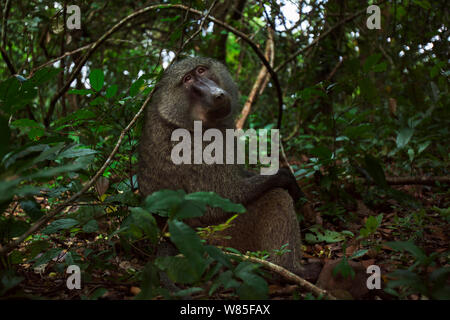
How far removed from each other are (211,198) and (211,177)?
176 centimetres

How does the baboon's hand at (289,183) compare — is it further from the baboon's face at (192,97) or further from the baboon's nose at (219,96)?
the baboon's nose at (219,96)

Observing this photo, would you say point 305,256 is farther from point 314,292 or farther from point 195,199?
point 195,199

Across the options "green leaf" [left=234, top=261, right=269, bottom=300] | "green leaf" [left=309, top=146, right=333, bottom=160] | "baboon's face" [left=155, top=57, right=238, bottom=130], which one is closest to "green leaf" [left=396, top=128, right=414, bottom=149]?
"green leaf" [left=309, top=146, right=333, bottom=160]

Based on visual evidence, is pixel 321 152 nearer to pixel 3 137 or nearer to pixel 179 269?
pixel 179 269

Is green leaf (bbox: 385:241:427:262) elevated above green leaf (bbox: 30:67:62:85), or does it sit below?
below

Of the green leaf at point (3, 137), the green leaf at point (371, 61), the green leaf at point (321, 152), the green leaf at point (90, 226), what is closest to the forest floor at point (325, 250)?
the green leaf at point (90, 226)

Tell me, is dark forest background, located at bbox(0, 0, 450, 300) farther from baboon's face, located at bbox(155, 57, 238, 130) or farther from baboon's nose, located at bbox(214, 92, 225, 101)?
baboon's nose, located at bbox(214, 92, 225, 101)

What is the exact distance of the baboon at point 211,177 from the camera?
12.5 feet

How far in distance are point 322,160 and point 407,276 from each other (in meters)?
2.07

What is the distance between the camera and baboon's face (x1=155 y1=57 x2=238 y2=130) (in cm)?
400

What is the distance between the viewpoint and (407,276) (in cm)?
218

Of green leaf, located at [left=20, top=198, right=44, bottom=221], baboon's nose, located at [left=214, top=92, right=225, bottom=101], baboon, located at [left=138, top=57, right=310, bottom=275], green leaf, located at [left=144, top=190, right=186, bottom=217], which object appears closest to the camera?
green leaf, located at [left=144, top=190, right=186, bottom=217]

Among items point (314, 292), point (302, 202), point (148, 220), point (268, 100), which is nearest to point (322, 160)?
point (302, 202)

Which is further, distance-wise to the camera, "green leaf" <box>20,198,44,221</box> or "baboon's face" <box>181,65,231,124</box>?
"baboon's face" <box>181,65,231,124</box>
